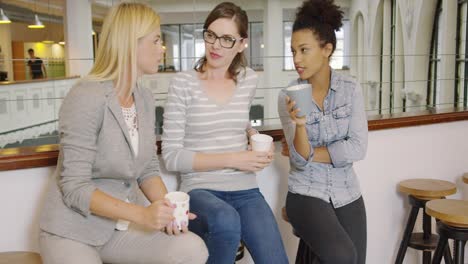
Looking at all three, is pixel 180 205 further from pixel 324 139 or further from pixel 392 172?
pixel 392 172

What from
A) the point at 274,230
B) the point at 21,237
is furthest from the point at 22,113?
the point at 274,230

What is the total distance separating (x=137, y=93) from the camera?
1.39m

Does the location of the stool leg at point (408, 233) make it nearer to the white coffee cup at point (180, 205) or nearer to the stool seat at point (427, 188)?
the stool seat at point (427, 188)

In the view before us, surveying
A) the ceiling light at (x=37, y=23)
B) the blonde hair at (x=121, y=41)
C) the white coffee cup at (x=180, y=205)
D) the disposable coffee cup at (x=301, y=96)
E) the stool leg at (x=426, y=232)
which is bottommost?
the stool leg at (x=426, y=232)

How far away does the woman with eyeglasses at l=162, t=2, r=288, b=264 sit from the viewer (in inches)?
56.9

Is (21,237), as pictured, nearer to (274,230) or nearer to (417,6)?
(274,230)

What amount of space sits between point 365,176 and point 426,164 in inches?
13.2

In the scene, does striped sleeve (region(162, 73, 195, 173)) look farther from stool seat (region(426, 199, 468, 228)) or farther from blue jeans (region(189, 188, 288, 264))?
stool seat (region(426, 199, 468, 228))

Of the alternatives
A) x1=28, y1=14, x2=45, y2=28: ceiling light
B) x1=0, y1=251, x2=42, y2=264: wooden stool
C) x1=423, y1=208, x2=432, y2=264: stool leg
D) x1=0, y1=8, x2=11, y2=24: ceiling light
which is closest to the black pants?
x1=423, y1=208, x2=432, y2=264: stool leg

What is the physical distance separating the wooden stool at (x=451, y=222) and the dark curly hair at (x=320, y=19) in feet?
2.24

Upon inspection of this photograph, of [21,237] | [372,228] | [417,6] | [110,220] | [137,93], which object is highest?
[417,6]

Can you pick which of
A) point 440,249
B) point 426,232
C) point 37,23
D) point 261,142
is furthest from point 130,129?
point 37,23

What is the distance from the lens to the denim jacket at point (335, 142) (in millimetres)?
1623

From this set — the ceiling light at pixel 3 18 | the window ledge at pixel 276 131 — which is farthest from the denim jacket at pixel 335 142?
the ceiling light at pixel 3 18
